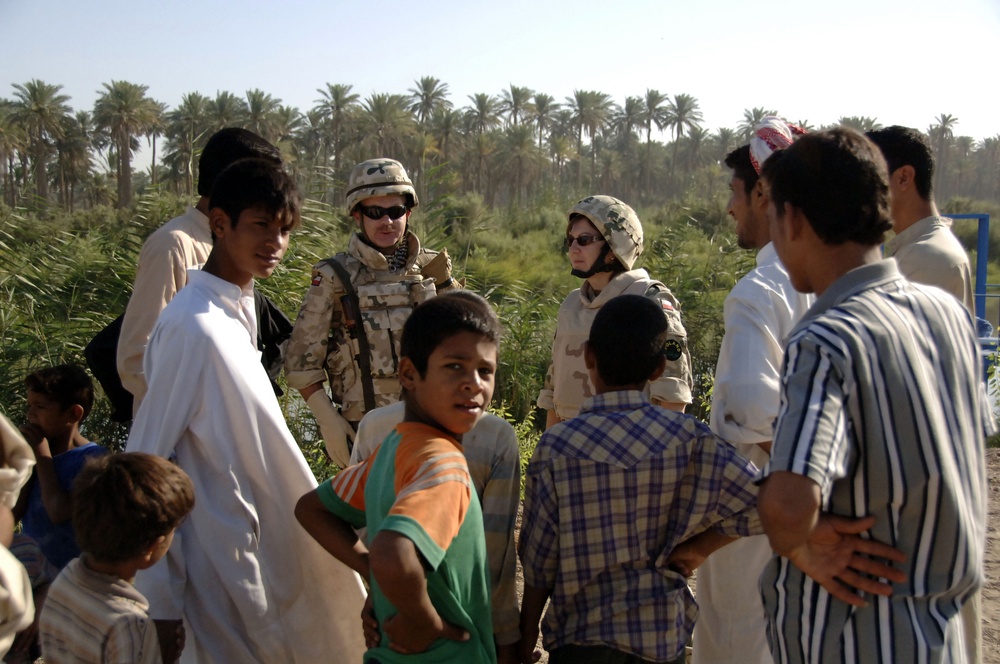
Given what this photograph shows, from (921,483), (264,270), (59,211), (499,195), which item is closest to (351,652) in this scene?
(264,270)

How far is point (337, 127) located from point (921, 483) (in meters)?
65.5

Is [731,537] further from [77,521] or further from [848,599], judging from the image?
[77,521]

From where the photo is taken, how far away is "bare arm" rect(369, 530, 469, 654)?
5.76ft

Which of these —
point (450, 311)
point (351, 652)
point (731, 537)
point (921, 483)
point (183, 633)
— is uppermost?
point (450, 311)

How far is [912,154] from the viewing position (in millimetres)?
3488

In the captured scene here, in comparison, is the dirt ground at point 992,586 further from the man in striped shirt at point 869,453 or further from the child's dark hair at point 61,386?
the child's dark hair at point 61,386

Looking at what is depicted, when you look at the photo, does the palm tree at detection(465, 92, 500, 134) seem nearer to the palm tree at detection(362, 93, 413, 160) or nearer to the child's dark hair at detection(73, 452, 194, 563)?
the palm tree at detection(362, 93, 413, 160)

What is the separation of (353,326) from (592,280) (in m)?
1.10

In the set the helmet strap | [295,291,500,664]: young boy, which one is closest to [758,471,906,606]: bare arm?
[295,291,500,664]: young boy

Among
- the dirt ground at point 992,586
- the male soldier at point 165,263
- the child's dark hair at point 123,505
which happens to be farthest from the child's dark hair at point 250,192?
the dirt ground at point 992,586

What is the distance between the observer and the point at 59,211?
7.79 metres

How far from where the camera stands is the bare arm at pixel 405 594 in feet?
5.76

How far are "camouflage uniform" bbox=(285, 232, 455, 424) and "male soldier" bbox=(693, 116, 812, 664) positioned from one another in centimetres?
148

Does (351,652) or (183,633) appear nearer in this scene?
(183,633)
